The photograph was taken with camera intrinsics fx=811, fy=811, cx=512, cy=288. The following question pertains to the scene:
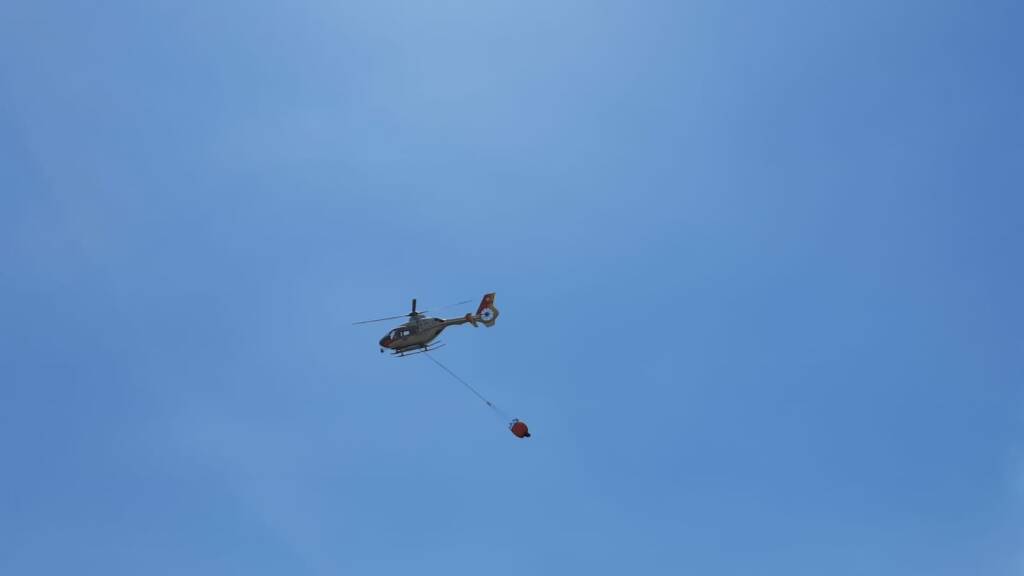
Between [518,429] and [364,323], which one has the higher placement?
[364,323]

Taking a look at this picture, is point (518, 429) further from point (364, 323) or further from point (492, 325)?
point (364, 323)

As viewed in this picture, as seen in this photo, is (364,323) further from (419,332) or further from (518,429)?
(518,429)

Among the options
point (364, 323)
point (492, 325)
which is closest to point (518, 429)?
point (492, 325)

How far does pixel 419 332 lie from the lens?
346 ft

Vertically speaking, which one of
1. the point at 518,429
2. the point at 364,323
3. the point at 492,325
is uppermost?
the point at 364,323

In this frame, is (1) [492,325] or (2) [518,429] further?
(1) [492,325]

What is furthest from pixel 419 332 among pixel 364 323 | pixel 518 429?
pixel 518 429

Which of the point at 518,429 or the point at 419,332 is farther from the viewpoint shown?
the point at 419,332

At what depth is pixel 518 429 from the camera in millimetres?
85562

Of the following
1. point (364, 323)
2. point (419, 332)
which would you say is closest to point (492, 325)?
point (419, 332)

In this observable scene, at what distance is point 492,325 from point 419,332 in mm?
9529

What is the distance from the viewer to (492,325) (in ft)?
347

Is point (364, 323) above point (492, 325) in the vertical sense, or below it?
above

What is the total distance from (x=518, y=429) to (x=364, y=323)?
29784mm
